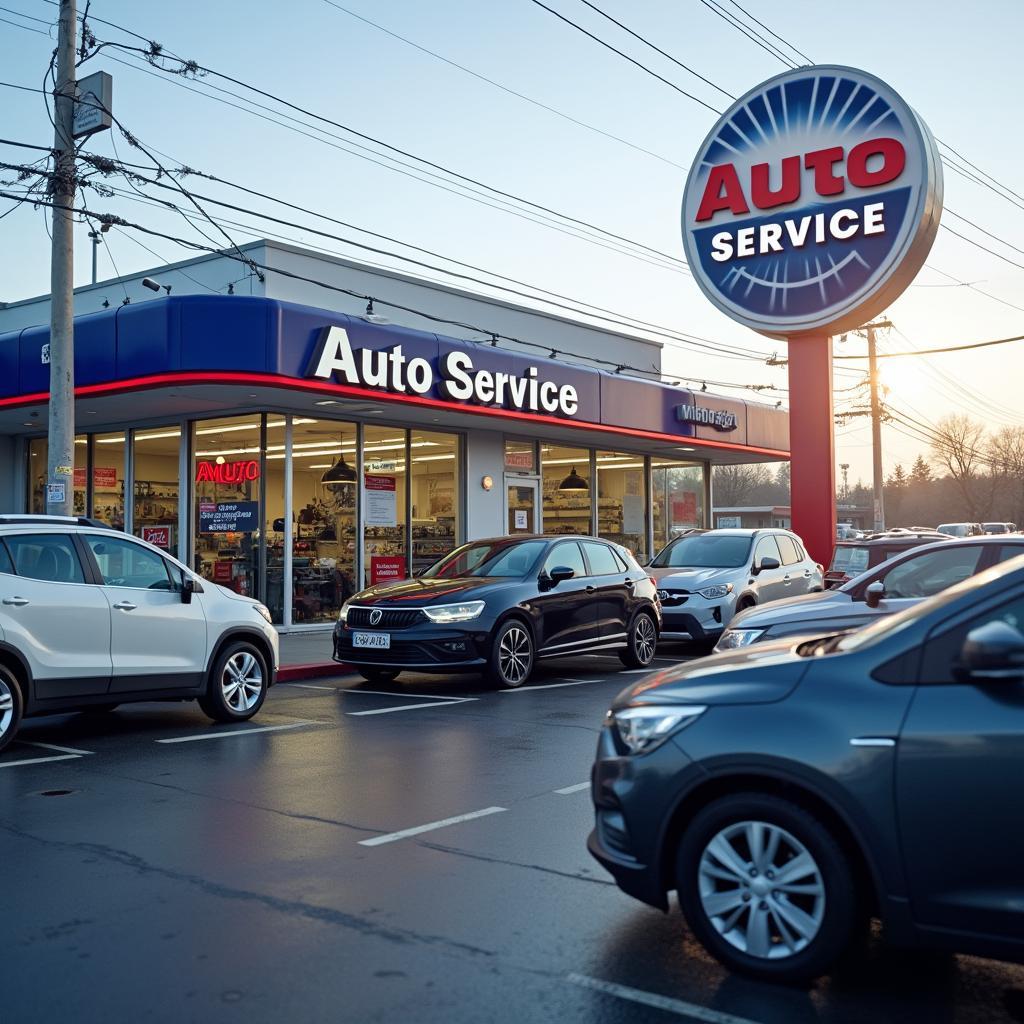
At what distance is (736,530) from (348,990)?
14.2 meters

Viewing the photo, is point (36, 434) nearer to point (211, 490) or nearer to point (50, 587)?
point (211, 490)

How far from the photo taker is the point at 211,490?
1886cm

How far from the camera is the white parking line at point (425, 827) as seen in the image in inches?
233

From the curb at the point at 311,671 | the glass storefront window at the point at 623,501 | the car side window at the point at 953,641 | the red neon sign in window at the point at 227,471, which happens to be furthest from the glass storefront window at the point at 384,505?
the car side window at the point at 953,641

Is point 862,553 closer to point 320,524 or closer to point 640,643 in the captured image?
point 640,643

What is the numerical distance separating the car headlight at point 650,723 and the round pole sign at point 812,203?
53.7 feet

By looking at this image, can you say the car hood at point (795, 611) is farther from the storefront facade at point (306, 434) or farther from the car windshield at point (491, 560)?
the storefront facade at point (306, 434)

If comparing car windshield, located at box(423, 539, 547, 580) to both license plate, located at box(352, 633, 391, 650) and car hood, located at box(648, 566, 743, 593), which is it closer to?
license plate, located at box(352, 633, 391, 650)

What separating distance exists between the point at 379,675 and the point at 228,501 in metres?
6.74

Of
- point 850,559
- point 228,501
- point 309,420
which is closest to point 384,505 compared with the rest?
point 309,420

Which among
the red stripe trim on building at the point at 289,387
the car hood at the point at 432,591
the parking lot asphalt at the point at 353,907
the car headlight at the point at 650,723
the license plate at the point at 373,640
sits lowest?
the parking lot asphalt at the point at 353,907

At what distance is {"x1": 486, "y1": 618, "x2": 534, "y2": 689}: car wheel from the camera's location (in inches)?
471

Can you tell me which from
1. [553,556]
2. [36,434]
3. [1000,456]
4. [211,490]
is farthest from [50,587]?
[1000,456]

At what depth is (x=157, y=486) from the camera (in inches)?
781
